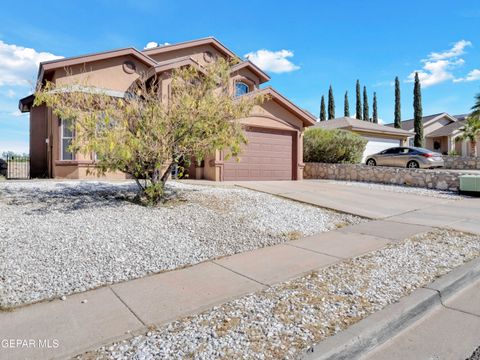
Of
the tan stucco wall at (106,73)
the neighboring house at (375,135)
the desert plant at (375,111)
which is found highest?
the desert plant at (375,111)

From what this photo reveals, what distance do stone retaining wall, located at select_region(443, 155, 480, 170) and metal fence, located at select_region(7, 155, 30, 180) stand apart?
86.6ft

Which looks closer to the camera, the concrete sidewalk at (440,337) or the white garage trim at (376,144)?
the concrete sidewalk at (440,337)

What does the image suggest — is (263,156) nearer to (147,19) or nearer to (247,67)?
(247,67)

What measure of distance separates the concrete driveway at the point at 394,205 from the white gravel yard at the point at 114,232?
1066mm

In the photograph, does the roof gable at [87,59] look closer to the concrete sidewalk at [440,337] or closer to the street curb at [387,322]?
the street curb at [387,322]

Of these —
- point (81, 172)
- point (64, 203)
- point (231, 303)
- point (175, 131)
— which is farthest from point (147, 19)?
point (231, 303)

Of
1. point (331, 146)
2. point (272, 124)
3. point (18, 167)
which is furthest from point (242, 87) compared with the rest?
point (18, 167)

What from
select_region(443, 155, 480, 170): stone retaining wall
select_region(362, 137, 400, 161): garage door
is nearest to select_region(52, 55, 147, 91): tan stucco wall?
select_region(362, 137, 400, 161): garage door

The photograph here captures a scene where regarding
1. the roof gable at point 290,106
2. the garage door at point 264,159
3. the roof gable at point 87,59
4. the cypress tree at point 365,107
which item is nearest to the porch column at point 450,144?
the cypress tree at point 365,107

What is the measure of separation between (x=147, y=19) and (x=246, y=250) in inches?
421

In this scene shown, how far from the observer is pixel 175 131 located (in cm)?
771

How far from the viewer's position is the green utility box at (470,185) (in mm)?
12141

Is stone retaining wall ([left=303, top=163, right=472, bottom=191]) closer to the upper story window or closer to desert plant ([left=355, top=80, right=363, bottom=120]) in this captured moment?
the upper story window

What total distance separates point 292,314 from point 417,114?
3650 centimetres
